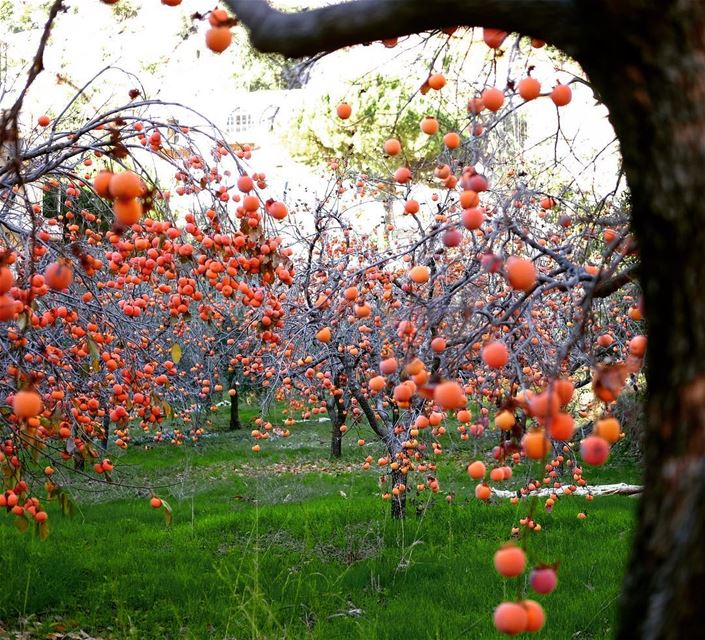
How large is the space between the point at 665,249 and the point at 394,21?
0.54 meters

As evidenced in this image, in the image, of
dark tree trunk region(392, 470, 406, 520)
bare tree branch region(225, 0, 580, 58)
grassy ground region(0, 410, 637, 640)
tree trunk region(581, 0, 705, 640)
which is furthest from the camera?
dark tree trunk region(392, 470, 406, 520)

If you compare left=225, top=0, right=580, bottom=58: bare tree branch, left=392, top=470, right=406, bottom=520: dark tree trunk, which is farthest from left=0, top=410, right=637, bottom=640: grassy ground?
left=225, top=0, right=580, bottom=58: bare tree branch

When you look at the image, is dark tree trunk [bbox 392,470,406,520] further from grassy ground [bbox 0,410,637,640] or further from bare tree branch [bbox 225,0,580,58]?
bare tree branch [bbox 225,0,580,58]

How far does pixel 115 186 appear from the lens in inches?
59.8

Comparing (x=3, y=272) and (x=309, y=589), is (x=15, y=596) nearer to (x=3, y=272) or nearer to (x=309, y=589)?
(x=309, y=589)

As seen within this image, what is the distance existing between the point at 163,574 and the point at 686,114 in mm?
5258

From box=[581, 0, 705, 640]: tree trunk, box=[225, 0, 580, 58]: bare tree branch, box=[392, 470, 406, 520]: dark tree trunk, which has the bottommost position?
box=[392, 470, 406, 520]: dark tree trunk

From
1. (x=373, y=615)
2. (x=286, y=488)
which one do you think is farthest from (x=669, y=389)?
(x=286, y=488)

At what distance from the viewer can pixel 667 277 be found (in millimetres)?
944

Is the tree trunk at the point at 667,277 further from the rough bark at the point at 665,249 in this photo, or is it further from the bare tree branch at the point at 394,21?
the bare tree branch at the point at 394,21

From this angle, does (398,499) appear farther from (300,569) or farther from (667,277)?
(667,277)

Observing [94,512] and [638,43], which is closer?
[638,43]

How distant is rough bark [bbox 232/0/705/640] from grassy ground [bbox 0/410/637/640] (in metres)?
2.88

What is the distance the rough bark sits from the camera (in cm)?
84
